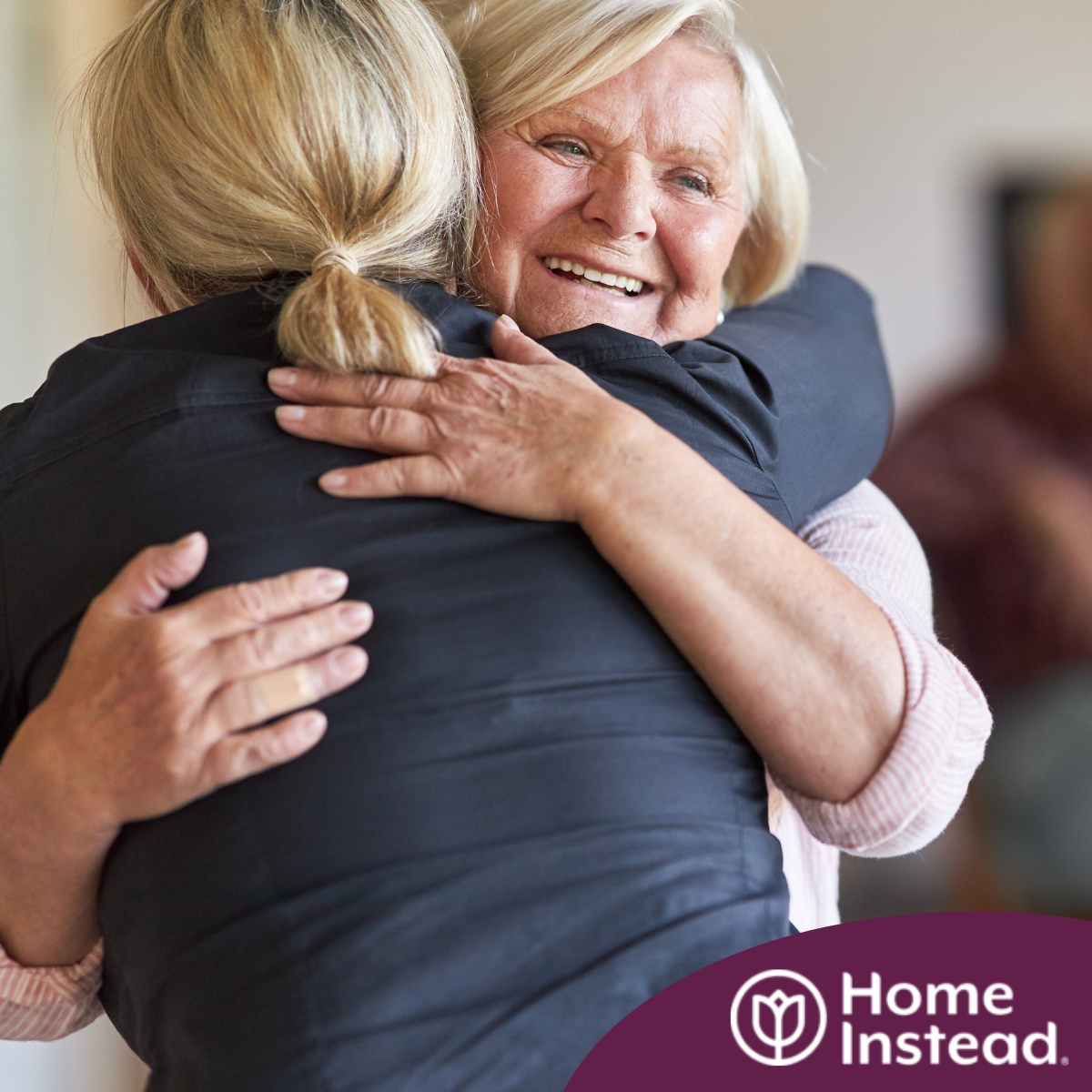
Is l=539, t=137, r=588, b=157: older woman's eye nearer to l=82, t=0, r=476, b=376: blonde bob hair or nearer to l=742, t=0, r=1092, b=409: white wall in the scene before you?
l=82, t=0, r=476, b=376: blonde bob hair

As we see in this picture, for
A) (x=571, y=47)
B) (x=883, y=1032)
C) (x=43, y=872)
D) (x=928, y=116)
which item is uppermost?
(x=571, y=47)

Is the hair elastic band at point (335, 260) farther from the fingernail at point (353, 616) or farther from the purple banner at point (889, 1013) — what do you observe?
the purple banner at point (889, 1013)

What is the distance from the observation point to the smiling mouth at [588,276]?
45.1 inches

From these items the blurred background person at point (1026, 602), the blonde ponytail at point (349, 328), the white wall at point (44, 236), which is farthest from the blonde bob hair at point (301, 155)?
the blurred background person at point (1026, 602)

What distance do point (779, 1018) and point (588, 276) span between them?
68cm

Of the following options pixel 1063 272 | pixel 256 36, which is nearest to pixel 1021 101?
pixel 1063 272

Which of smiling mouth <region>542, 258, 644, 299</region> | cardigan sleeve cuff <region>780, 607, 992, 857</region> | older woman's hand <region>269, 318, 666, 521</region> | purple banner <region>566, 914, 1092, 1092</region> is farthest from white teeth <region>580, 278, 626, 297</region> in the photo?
purple banner <region>566, 914, 1092, 1092</region>

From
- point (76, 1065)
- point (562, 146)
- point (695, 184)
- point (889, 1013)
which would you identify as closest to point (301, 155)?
point (562, 146)

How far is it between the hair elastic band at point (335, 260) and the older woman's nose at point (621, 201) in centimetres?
31

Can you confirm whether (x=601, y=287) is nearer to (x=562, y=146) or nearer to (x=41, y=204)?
(x=562, y=146)

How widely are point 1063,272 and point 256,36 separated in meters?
2.80

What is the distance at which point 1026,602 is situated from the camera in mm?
2963

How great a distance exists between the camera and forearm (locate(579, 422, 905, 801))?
31.9 inches

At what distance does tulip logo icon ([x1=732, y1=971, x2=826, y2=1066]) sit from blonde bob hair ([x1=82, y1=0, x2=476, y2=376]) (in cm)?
49
